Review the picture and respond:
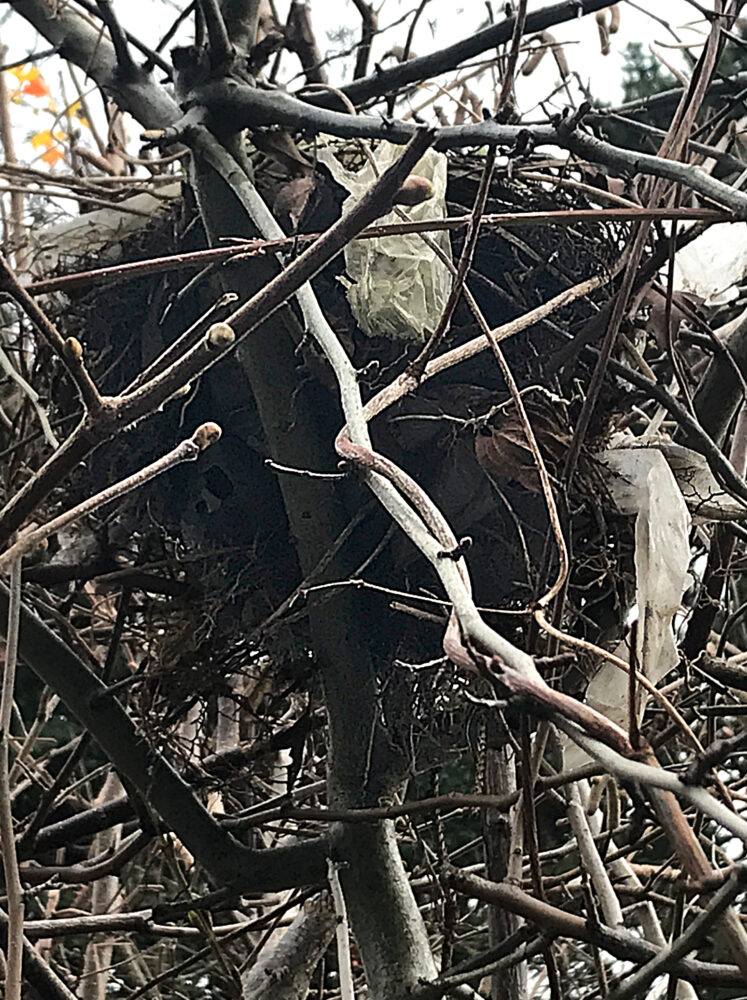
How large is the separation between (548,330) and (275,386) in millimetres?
201

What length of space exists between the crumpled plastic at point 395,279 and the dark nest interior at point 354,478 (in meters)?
0.02

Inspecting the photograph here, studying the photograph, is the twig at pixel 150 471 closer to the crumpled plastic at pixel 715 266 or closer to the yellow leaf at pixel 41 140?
the crumpled plastic at pixel 715 266

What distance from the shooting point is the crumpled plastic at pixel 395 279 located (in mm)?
753

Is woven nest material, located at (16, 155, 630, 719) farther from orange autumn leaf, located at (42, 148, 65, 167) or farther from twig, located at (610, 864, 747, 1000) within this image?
orange autumn leaf, located at (42, 148, 65, 167)

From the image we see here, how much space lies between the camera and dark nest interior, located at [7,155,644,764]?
755mm

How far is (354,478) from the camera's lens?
0.79 meters

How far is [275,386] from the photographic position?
0.77 meters

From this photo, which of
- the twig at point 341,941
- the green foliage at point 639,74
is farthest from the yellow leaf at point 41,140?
the green foliage at point 639,74

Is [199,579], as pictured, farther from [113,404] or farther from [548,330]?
[113,404]

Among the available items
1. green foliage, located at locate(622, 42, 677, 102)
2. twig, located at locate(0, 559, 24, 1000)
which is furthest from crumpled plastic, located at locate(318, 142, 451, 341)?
green foliage, located at locate(622, 42, 677, 102)

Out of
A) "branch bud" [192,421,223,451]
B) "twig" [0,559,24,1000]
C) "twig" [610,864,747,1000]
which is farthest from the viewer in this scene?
"twig" [0,559,24,1000]

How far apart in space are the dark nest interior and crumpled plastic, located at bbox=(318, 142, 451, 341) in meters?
0.02

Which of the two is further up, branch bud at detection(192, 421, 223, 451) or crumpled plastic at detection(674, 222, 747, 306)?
crumpled plastic at detection(674, 222, 747, 306)

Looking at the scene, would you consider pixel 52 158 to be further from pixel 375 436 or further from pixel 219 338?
pixel 219 338
